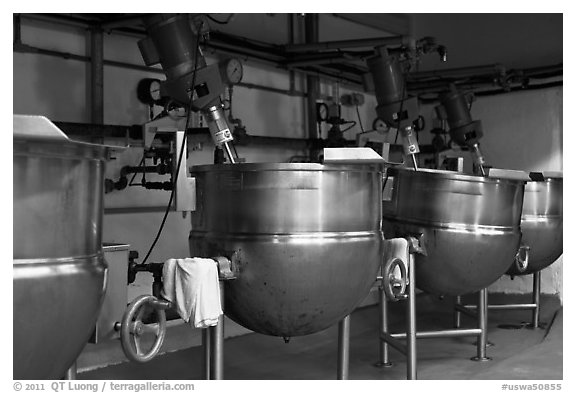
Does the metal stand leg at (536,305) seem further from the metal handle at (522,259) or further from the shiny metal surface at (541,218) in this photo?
the metal handle at (522,259)

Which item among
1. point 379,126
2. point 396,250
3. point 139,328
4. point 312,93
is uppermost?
point 312,93

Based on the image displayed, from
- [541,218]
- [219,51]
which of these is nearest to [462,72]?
[541,218]

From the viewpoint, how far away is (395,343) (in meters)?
2.76

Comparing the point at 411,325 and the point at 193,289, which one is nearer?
the point at 193,289

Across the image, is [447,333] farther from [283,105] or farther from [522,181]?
[283,105]

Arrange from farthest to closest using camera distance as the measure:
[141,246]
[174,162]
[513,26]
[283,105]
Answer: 1. [513,26]
2. [283,105]
3. [141,246]
4. [174,162]

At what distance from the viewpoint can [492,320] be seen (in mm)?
4094

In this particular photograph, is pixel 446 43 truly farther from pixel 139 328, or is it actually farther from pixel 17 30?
pixel 139 328

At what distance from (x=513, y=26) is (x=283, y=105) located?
6.09 ft

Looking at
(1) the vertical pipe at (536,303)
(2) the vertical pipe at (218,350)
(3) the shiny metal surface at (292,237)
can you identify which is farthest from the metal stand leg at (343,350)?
(1) the vertical pipe at (536,303)

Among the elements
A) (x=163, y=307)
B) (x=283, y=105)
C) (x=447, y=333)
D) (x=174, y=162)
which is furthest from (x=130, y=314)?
(x=283, y=105)

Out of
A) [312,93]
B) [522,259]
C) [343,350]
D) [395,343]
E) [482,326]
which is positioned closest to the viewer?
[343,350]

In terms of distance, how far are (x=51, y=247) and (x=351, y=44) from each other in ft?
8.70

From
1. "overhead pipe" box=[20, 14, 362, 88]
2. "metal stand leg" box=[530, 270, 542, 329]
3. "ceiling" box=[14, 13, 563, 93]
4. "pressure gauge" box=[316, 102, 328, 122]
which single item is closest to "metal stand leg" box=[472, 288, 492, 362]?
"metal stand leg" box=[530, 270, 542, 329]
